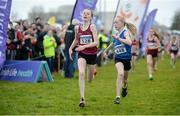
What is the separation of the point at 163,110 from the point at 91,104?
6.05ft

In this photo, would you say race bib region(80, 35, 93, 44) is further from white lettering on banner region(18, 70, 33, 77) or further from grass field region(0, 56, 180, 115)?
white lettering on banner region(18, 70, 33, 77)

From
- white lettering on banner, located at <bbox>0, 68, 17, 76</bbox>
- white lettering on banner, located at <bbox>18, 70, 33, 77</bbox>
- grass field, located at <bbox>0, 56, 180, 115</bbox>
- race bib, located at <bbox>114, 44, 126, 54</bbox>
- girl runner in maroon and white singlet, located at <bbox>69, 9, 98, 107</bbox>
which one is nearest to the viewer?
grass field, located at <bbox>0, 56, 180, 115</bbox>

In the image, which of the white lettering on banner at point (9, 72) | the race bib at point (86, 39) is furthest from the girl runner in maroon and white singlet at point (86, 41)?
the white lettering on banner at point (9, 72)

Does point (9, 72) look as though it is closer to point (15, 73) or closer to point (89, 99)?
point (15, 73)

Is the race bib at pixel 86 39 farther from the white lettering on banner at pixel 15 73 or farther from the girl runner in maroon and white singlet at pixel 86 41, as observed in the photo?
the white lettering on banner at pixel 15 73

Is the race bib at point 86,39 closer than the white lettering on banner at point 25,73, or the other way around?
the race bib at point 86,39

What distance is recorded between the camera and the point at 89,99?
42.2 feet

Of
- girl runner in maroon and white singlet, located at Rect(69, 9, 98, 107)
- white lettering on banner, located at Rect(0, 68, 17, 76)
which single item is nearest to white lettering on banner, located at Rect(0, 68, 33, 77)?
white lettering on banner, located at Rect(0, 68, 17, 76)

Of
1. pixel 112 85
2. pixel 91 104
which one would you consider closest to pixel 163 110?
pixel 91 104

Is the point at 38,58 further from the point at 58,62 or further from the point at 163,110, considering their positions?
the point at 163,110

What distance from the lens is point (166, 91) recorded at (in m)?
14.9

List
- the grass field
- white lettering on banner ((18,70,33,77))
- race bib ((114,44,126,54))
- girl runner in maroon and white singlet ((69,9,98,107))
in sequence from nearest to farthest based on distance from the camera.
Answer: the grass field < girl runner in maroon and white singlet ((69,9,98,107)) < race bib ((114,44,126,54)) < white lettering on banner ((18,70,33,77))

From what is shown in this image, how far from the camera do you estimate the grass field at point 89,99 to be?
35.5 feet

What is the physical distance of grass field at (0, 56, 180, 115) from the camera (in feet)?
35.5
